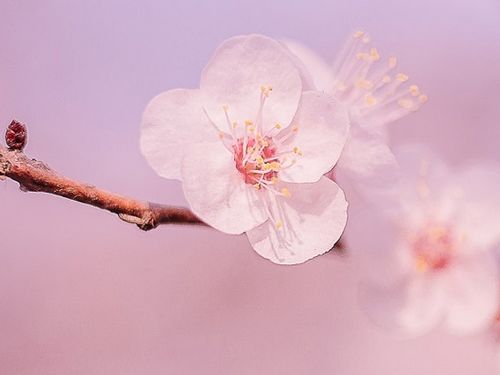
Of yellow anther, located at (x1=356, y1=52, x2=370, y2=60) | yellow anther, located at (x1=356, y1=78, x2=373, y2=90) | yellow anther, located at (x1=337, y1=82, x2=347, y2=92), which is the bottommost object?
yellow anther, located at (x1=337, y1=82, x2=347, y2=92)

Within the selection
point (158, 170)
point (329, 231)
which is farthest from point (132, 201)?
point (329, 231)

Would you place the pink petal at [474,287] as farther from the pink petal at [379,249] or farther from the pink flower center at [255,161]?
the pink flower center at [255,161]

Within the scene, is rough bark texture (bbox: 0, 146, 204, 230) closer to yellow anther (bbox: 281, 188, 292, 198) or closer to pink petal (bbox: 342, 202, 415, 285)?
yellow anther (bbox: 281, 188, 292, 198)

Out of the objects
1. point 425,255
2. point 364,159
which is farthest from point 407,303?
point 364,159

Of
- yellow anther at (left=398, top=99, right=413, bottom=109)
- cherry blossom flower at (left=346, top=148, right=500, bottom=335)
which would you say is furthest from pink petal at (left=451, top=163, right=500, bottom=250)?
yellow anther at (left=398, top=99, right=413, bottom=109)

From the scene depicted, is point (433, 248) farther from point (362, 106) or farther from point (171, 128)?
point (171, 128)

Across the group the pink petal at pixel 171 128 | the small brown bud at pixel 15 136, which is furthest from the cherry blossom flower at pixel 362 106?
the small brown bud at pixel 15 136
